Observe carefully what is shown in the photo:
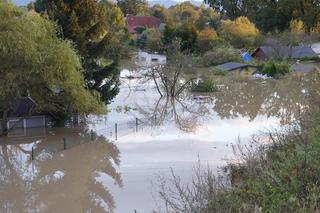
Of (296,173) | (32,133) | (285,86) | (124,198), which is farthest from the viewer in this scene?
(285,86)

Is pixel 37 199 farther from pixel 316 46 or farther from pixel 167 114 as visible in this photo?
pixel 316 46

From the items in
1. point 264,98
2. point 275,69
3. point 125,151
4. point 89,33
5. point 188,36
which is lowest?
point 125,151

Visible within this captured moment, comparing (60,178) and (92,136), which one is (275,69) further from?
(60,178)

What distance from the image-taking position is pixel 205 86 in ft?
116

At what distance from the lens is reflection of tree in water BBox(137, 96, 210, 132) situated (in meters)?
23.8

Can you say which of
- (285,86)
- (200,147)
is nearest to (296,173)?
(200,147)

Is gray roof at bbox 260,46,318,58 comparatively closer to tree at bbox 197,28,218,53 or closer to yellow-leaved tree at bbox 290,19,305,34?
yellow-leaved tree at bbox 290,19,305,34

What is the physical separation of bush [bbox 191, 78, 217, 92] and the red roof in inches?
1757

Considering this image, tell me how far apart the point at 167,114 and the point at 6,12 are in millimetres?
11137

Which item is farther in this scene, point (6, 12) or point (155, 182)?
point (6, 12)

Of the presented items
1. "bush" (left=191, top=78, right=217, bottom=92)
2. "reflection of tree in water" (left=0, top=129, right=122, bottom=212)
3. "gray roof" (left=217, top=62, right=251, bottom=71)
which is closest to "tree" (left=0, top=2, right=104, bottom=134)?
"reflection of tree in water" (left=0, top=129, right=122, bottom=212)

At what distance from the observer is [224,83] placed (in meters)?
39.2

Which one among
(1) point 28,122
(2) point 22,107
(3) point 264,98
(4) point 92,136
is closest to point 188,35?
(3) point 264,98

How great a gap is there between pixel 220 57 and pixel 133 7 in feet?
157
